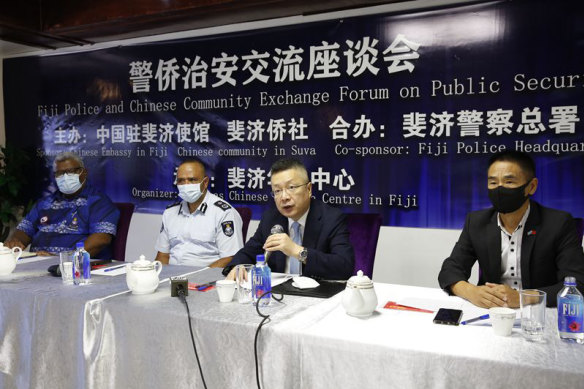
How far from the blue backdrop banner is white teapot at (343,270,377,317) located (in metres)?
1.88

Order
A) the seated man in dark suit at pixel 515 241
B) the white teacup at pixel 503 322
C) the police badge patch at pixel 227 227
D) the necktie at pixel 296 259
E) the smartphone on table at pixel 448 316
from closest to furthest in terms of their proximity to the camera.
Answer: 1. the white teacup at pixel 503 322
2. the smartphone on table at pixel 448 316
3. the seated man in dark suit at pixel 515 241
4. the necktie at pixel 296 259
5. the police badge patch at pixel 227 227

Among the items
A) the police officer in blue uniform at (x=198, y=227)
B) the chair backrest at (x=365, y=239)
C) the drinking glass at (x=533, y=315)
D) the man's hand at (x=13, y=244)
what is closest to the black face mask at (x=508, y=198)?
the chair backrest at (x=365, y=239)

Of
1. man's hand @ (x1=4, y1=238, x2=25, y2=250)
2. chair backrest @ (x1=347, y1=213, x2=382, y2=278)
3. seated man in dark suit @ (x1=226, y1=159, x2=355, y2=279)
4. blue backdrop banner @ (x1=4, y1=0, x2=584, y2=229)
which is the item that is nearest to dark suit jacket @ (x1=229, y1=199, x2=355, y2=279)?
seated man in dark suit @ (x1=226, y1=159, x2=355, y2=279)

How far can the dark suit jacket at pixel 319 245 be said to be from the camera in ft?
6.97

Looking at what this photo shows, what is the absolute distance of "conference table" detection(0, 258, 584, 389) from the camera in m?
1.26

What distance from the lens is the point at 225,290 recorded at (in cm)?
176

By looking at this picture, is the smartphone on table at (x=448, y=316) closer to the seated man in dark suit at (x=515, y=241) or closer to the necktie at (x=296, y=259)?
the seated man in dark suit at (x=515, y=241)

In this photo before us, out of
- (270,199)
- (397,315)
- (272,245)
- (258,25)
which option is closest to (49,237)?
(270,199)

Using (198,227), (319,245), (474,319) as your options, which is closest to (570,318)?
(474,319)

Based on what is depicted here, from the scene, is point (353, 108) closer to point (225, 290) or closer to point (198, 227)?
point (198, 227)

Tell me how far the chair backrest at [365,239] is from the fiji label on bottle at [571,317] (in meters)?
1.18

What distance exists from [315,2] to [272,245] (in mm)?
1992

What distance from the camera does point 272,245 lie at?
2.04 metres

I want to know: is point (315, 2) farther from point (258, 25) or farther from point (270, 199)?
point (270, 199)
